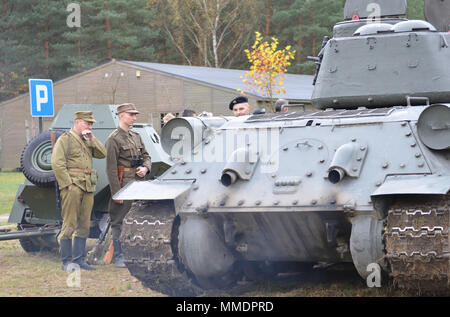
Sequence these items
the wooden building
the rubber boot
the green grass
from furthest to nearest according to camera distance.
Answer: the wooden building → the green grass → the rubber boot

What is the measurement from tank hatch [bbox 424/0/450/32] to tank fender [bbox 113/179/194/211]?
4.34 metres

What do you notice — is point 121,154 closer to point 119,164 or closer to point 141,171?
point 119,164

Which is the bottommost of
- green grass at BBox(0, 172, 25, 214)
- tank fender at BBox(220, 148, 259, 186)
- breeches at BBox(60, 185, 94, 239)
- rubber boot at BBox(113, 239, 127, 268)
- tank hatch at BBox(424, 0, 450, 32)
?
green grass at BBox(0, 172, 25, 214)

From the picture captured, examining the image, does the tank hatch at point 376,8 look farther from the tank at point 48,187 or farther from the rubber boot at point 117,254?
the rubber boot at point 117,254

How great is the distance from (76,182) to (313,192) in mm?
3517

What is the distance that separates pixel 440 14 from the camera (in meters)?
9.87

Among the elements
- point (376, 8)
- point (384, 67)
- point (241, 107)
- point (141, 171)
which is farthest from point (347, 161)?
point (376, 8)

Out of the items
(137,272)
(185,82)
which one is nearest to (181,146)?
(137,272)

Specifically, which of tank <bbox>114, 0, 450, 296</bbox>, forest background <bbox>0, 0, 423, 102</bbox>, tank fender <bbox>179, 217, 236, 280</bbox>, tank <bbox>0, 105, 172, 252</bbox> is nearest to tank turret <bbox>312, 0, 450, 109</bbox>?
tank <bbox>114, 0, 450, 296</bbox>

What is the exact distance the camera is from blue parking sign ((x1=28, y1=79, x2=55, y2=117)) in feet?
38.3

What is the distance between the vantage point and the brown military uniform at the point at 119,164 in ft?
30.0

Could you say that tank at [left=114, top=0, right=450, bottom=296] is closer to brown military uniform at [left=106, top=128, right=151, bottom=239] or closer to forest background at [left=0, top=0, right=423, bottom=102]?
brown military uniform at [left=106, top=128, right=151, bottom=239]

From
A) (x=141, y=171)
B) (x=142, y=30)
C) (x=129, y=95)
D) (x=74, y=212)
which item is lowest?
(x=129, y=95)
